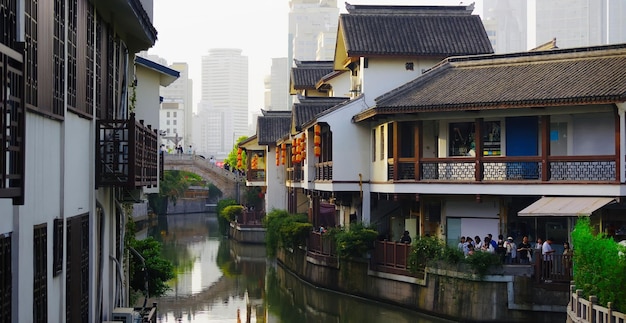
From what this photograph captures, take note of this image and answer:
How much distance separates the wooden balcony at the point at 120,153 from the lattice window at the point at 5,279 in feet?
14.6

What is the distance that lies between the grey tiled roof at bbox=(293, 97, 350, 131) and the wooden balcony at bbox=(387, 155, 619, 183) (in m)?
10.6

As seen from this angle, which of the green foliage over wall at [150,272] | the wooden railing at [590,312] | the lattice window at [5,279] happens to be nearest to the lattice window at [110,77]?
the lattice window at [5,279]

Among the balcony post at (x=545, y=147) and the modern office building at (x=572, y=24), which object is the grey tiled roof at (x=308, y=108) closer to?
the balcony post at (x=545, y=147)

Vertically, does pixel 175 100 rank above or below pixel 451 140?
above

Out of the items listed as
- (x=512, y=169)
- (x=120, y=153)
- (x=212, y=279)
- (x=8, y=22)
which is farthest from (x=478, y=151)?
(x=8, y=22)

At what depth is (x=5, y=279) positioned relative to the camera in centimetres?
874

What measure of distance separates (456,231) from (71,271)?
16402 mm

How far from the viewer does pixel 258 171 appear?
53500 mm

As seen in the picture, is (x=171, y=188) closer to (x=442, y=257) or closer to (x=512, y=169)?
(x=512, y=169)

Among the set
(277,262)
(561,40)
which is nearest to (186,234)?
(277,262)

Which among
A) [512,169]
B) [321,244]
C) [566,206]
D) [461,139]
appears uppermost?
[461,139]

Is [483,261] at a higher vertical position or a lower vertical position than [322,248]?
higher

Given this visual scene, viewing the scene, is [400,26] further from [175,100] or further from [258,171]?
[175,100]

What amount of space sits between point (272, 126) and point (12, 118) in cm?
4385
